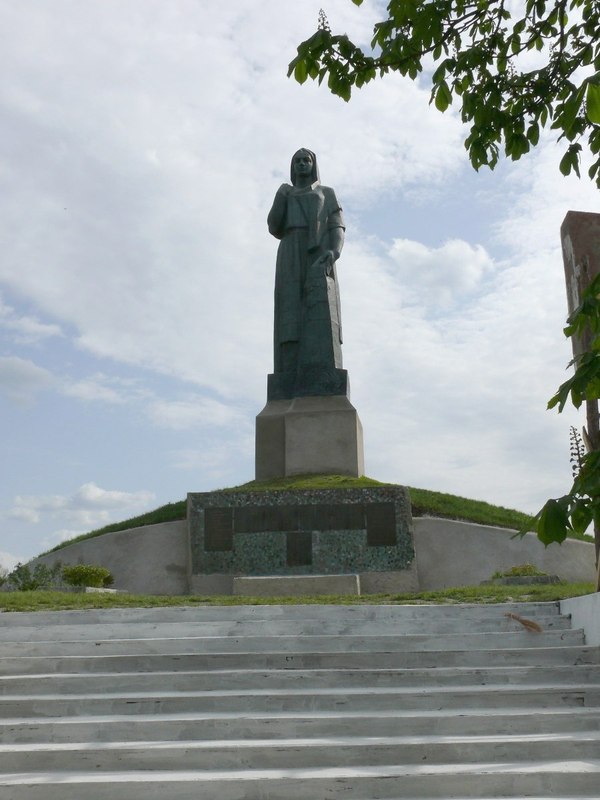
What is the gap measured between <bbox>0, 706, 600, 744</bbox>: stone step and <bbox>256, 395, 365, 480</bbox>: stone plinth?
34.2 ft

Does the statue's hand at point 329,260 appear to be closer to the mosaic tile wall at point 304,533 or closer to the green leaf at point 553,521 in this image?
the mosaic tile wall at point 304,533

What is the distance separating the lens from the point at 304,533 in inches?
512

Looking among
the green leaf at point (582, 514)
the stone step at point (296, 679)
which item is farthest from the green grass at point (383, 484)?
the green leaf at point (582, 514)

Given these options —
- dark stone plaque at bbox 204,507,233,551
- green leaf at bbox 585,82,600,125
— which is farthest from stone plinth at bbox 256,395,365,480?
green leaf at bbox 585,82,600,125

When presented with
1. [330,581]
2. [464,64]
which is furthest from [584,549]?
[464,64]

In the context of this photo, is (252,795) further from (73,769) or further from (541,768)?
(541,768)

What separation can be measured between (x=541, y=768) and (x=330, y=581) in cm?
726

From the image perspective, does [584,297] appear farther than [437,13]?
No

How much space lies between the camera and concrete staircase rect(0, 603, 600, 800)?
4172 mm

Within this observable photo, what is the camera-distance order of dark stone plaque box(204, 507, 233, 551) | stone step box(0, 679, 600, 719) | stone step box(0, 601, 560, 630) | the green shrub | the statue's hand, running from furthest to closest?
the statue's hand, dark stone plaque box(204, 507, 233, 551), the green shrub, stone step box(0, 601, 560, 630), stone step box(0, 679, 600, 719)

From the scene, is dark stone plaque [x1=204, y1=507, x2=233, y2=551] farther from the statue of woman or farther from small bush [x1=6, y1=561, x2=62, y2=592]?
the statue of woman

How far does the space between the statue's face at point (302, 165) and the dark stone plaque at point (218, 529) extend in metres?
7.20

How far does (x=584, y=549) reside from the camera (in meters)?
14.4

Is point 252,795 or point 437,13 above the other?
point 437,13
